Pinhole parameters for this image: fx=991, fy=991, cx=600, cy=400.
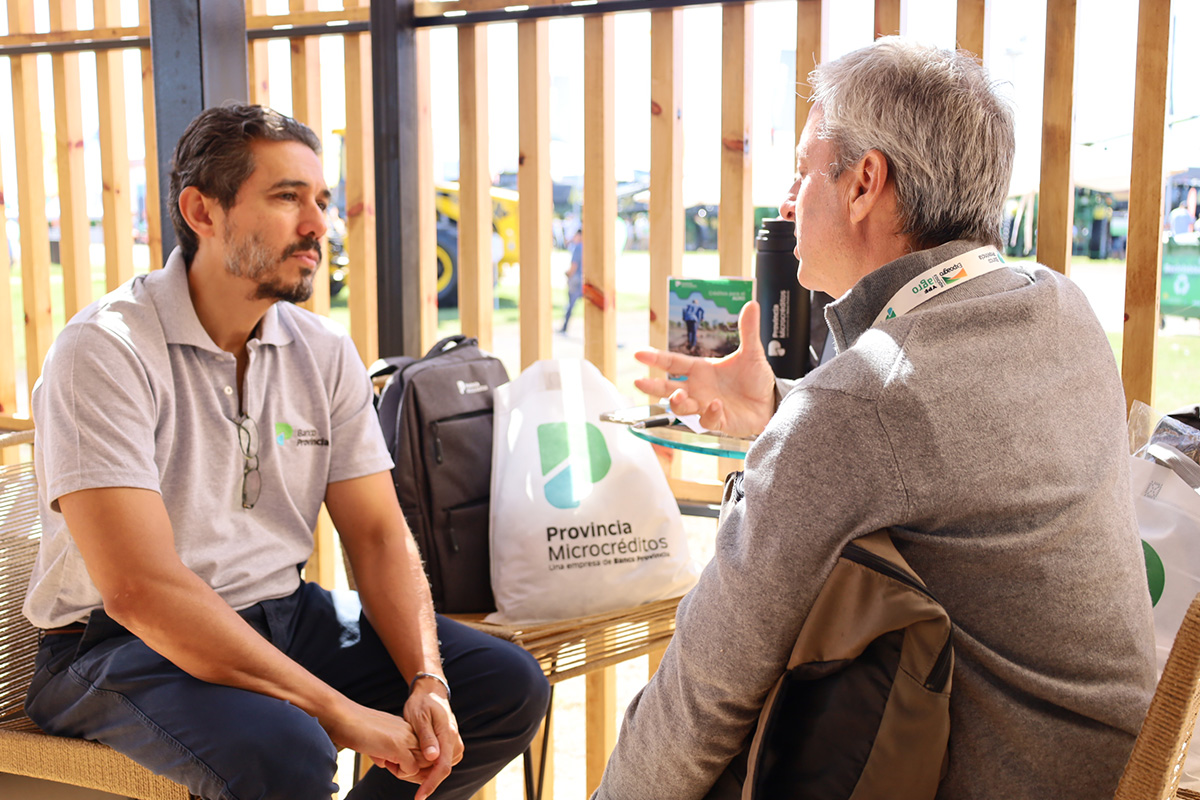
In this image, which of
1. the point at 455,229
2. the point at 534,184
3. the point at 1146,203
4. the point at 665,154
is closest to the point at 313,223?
the point at 534,184

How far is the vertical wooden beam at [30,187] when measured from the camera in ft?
10.6

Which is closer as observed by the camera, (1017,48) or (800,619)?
(800,619)

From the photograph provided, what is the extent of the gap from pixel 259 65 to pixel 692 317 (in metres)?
1.60

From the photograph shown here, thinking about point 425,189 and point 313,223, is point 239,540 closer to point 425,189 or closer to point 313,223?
point 313,223

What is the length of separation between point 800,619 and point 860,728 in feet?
0.37

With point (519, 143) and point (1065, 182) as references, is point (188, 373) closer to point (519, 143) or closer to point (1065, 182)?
point (519, 143)

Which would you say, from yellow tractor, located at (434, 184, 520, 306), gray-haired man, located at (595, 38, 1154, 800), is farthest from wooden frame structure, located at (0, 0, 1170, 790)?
yellow tractor, located at (434, 184, 520, 306)

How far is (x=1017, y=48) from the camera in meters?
2.50

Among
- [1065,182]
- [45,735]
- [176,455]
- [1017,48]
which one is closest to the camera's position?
[45,735]

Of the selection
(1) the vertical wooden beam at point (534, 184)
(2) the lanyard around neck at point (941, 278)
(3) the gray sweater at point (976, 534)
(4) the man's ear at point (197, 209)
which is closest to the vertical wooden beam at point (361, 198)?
(1) the vertical wooden beam at point (534, 184)

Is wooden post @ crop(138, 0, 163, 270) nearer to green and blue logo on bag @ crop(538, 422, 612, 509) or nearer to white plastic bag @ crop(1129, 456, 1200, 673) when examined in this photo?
green and blue logo on bag @ crop(538, 422, 612, 509)

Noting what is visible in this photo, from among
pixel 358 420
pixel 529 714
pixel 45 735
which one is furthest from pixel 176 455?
pixel 529 714

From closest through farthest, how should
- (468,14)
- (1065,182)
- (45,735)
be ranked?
(45,735), (1065,182), (468,14)

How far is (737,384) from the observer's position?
1.79 meters
